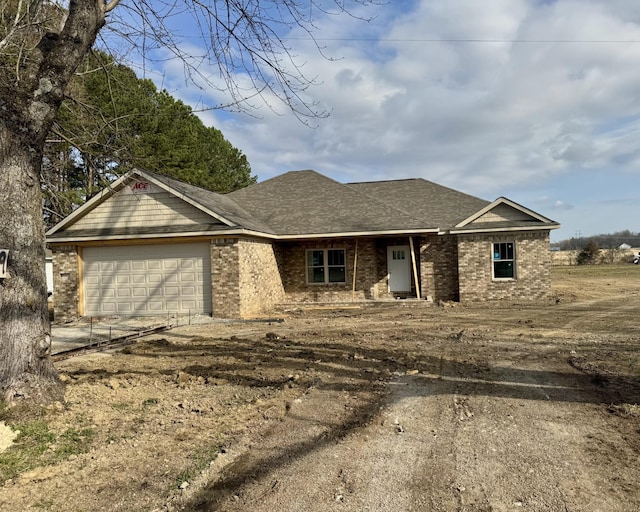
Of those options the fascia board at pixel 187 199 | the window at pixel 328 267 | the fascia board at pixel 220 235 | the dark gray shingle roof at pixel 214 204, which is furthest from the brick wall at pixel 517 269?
the fascia board at pixel 187 199

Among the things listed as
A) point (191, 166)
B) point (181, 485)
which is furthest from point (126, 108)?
point (191, 166)

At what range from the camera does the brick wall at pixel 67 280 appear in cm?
1617

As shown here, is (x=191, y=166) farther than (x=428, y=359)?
Yes

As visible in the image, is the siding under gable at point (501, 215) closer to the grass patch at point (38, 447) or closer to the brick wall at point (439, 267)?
the brick wall at point (439, 267)

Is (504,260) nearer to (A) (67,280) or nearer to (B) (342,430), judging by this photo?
(B) (342,430)

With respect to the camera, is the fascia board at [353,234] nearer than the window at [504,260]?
Yes

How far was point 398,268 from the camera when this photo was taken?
19.1m

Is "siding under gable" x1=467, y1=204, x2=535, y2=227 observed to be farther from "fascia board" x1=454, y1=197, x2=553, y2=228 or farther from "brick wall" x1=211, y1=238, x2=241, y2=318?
"brick wall" x1=211, y1=238, x2=241, y2=318

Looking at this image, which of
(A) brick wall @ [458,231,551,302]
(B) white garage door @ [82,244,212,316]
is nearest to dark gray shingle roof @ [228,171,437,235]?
(A) brick wall @ [458,231,551,302]

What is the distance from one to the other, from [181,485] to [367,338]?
23.9ft

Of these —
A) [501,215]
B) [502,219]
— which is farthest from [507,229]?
[501,215]

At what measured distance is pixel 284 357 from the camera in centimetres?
879

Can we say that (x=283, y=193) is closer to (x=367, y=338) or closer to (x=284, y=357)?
(x=367, y=338)

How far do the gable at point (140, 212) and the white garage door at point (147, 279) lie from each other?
0.76 metres
